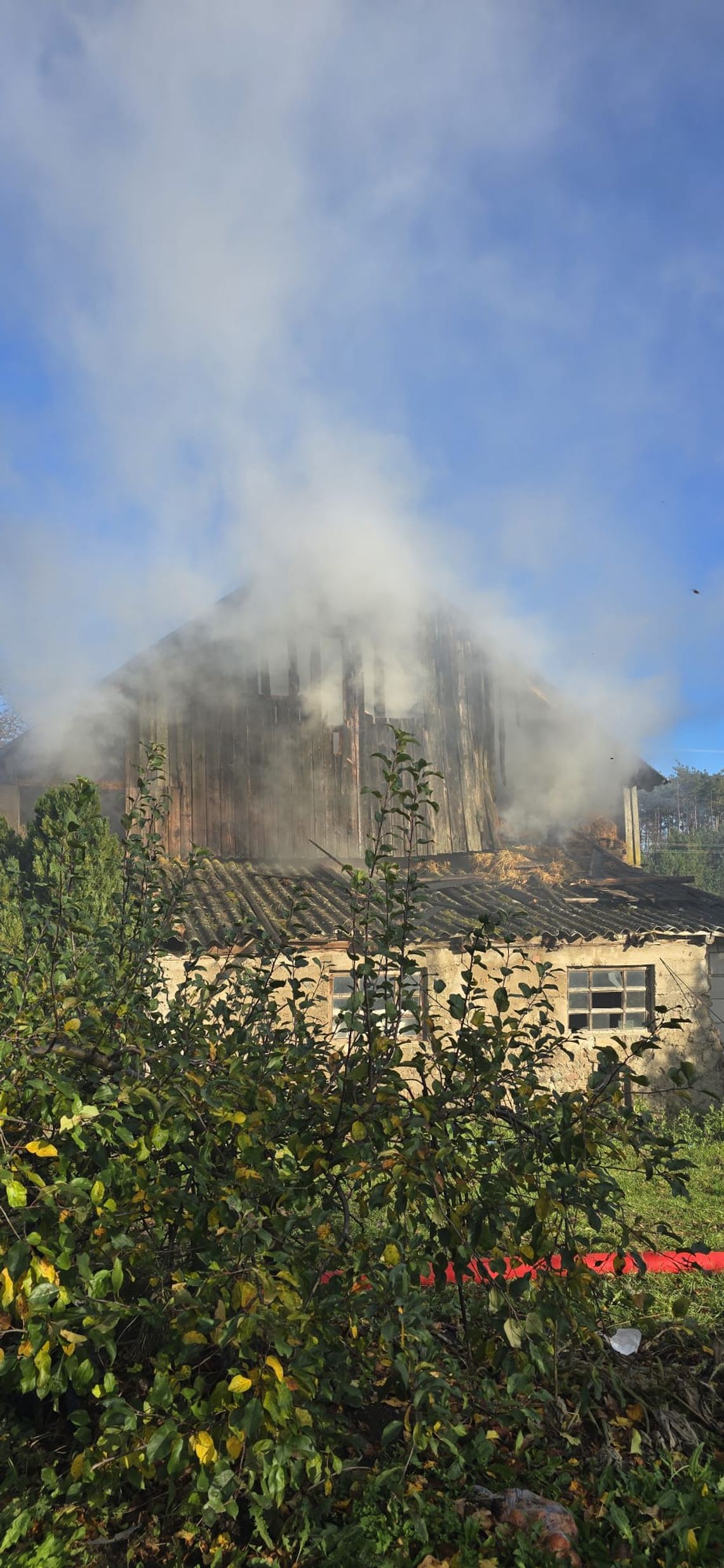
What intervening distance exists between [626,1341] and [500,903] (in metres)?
10.1

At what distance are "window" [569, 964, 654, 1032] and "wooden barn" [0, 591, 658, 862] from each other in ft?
13.7

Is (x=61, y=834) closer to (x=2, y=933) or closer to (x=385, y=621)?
(x=2, y=933)

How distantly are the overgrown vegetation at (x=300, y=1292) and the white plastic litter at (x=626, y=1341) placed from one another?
0.10 m

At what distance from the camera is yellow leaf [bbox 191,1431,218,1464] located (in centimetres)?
246

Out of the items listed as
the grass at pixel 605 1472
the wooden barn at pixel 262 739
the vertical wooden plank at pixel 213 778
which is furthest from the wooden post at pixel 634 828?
the grass at pixel 605 1472

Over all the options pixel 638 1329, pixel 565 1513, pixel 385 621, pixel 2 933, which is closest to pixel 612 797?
pixel 385 621

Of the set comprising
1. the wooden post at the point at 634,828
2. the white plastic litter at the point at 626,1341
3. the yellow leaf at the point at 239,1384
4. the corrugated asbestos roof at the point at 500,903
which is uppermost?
the wooden post at the point at 634,828

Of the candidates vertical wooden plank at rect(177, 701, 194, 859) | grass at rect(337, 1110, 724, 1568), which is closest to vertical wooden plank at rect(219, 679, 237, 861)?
vertical wooden plank at rect(177, 701, 194, 859)

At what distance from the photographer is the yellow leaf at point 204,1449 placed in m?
2.46

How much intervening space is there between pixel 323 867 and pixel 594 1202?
1234 centimetres

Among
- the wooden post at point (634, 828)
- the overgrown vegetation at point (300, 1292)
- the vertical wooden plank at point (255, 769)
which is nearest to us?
the overgrown vegetation at point (300, 1292)

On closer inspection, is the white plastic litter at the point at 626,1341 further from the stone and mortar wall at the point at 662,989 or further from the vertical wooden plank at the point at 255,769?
the vertical wooden plank at the point at 255,769

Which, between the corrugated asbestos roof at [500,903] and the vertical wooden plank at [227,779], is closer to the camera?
the corrugated asbestos roof at [500,903]

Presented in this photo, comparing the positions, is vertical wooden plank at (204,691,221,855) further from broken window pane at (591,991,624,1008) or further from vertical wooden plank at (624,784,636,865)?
vertical wooden plank at (624,784,636,865)
